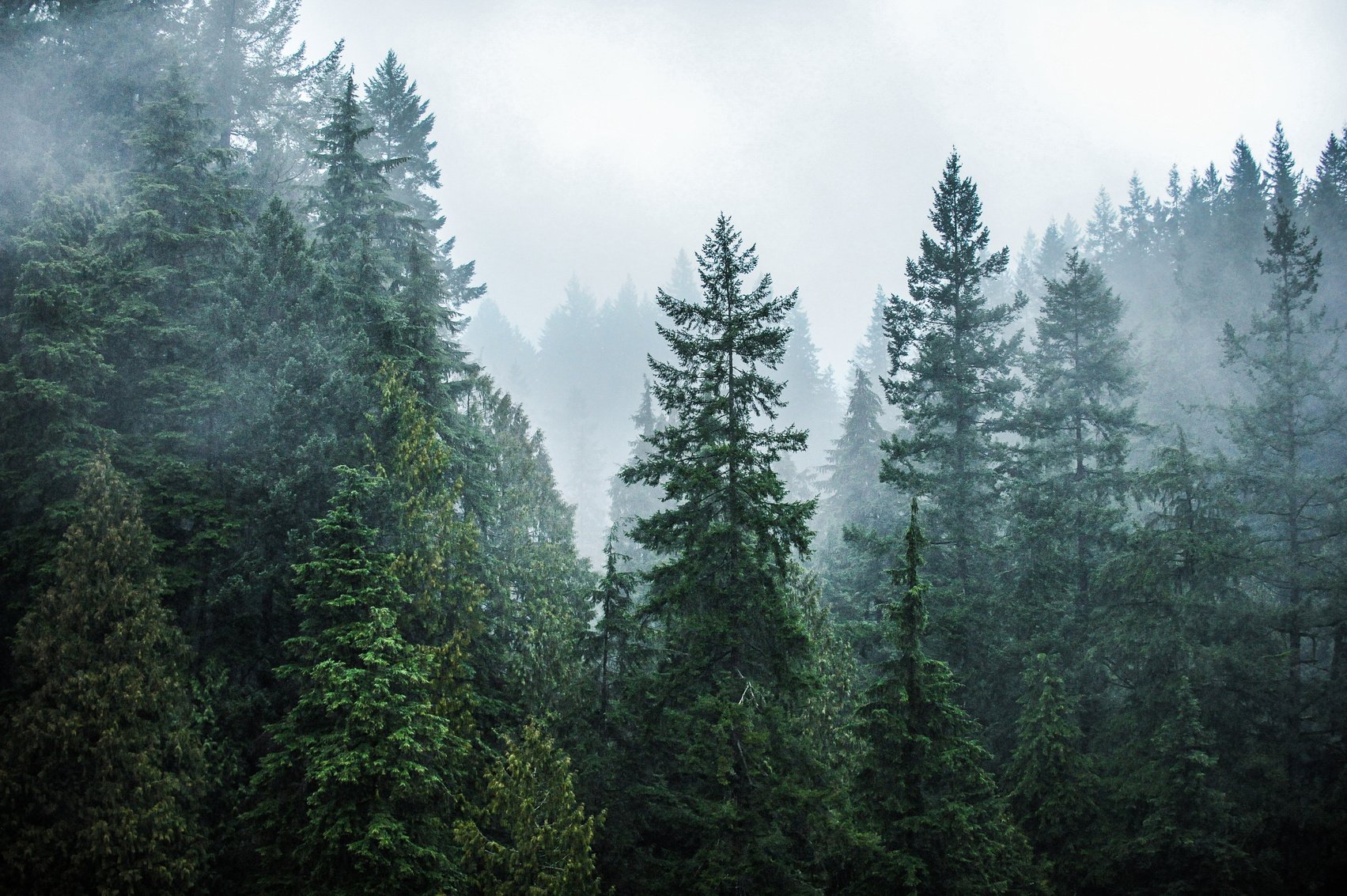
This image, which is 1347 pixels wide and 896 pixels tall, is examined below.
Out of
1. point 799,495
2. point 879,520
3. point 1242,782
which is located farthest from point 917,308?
point 799,495

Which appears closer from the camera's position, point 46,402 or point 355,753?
point 355,753

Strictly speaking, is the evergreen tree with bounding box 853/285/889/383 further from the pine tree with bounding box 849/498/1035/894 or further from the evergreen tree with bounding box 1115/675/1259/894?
the pine tree with bounding box 849/498/1035/894

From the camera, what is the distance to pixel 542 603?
65.3 feet

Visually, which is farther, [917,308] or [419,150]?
[419,150]

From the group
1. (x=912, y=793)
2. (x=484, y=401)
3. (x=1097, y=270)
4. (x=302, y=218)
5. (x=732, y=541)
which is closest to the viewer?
(x=912, y=793)

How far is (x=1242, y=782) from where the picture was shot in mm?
16531

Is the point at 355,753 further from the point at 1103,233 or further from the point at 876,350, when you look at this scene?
the point at 1103,233

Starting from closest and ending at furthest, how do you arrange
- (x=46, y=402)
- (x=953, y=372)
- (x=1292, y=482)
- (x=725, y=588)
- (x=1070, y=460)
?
(x=725, y=588) → (x=46, y=402) → (x=1292, y=482) → (x=953, y=372) → (x=1070, y=460)

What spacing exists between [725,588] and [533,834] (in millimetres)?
5884

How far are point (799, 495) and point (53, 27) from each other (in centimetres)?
5503

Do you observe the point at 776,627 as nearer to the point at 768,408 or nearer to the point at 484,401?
the point at 768,408

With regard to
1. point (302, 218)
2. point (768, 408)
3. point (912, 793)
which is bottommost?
point (912, 793)

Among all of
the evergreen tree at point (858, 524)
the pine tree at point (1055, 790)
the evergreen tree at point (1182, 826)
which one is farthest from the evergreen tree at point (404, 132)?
the evergreen tree at point (1182, 826)

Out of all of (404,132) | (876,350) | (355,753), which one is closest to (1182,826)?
(355,753)
